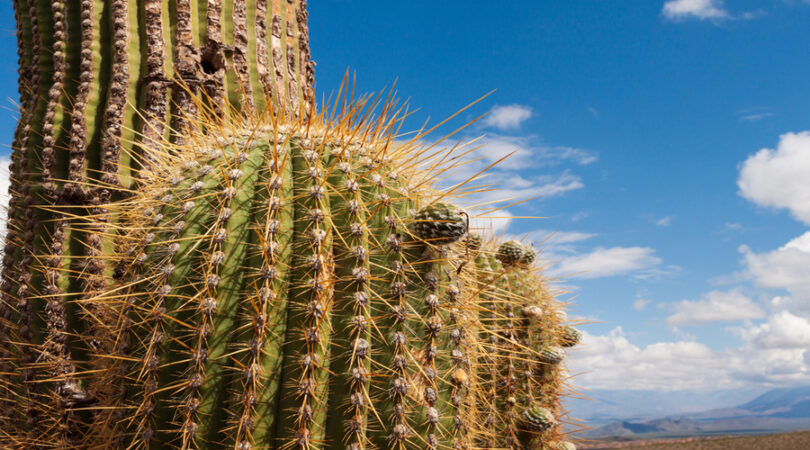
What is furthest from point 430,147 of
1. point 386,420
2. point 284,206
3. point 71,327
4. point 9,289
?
point 9,289

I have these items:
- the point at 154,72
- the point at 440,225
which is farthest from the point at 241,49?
the point at 440,225

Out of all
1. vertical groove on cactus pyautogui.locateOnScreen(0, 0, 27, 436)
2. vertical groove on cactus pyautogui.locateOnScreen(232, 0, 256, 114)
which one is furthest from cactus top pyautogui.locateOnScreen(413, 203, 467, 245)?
vertical groove on cactus pyautogui.locateOnScreen(0, 0, 27, 436)

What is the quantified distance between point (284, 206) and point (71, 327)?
70.0 inches

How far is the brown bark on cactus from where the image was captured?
127 inches

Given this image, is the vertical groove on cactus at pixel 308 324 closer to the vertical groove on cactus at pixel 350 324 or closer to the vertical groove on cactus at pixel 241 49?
the vertical groove on cactus at pixel 350 324

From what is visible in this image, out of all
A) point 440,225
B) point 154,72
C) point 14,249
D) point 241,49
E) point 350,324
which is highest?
point 241,49

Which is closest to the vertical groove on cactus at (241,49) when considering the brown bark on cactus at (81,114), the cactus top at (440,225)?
the brown bark on cactus at (81,114)

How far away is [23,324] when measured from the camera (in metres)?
3.30

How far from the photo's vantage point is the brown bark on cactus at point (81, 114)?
3.22 m

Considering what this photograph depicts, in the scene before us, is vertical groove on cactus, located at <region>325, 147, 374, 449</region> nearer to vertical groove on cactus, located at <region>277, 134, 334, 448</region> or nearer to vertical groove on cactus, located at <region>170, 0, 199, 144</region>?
vertical groove on cactus, located at <region>277, 134, 334, 448</region>

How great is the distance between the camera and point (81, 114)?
3402 millimetres

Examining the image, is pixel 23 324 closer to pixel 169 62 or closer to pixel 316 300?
pixel 169 62

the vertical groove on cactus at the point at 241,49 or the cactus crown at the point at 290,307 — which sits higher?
the vertical groove on cactus at the point at 241,49

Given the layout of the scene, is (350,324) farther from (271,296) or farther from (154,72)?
(154,72)
